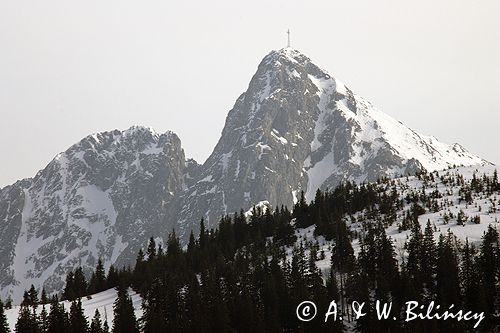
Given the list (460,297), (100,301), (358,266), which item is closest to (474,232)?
(358,266)

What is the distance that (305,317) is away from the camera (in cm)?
11175

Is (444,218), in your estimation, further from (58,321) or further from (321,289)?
(58,321)

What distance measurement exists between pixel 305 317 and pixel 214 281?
24617 mm

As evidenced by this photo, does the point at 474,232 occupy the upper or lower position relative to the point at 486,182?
lower

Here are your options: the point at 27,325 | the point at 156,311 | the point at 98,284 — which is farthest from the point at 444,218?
the point at 27,325

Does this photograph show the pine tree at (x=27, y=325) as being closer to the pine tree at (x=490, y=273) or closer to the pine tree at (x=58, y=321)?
the pine tree at (x=58, y=321)

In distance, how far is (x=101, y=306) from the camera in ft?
504

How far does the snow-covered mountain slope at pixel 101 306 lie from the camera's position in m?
142

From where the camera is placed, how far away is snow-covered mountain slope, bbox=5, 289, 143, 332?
142m

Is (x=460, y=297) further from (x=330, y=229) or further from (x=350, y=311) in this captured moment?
(x=330, y=229)

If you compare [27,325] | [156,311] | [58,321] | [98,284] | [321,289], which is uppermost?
[98,284]

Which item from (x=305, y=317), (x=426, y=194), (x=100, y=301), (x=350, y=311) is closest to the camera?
(x=305, y=317)

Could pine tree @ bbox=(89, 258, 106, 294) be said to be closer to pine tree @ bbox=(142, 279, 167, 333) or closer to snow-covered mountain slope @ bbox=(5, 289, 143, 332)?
snow-covered mountain slope @ bbox=(5, 289, 143, 332)

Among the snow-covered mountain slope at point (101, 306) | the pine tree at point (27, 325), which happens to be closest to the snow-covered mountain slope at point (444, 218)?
the snow-covered mountain slope at point (101, 306)
